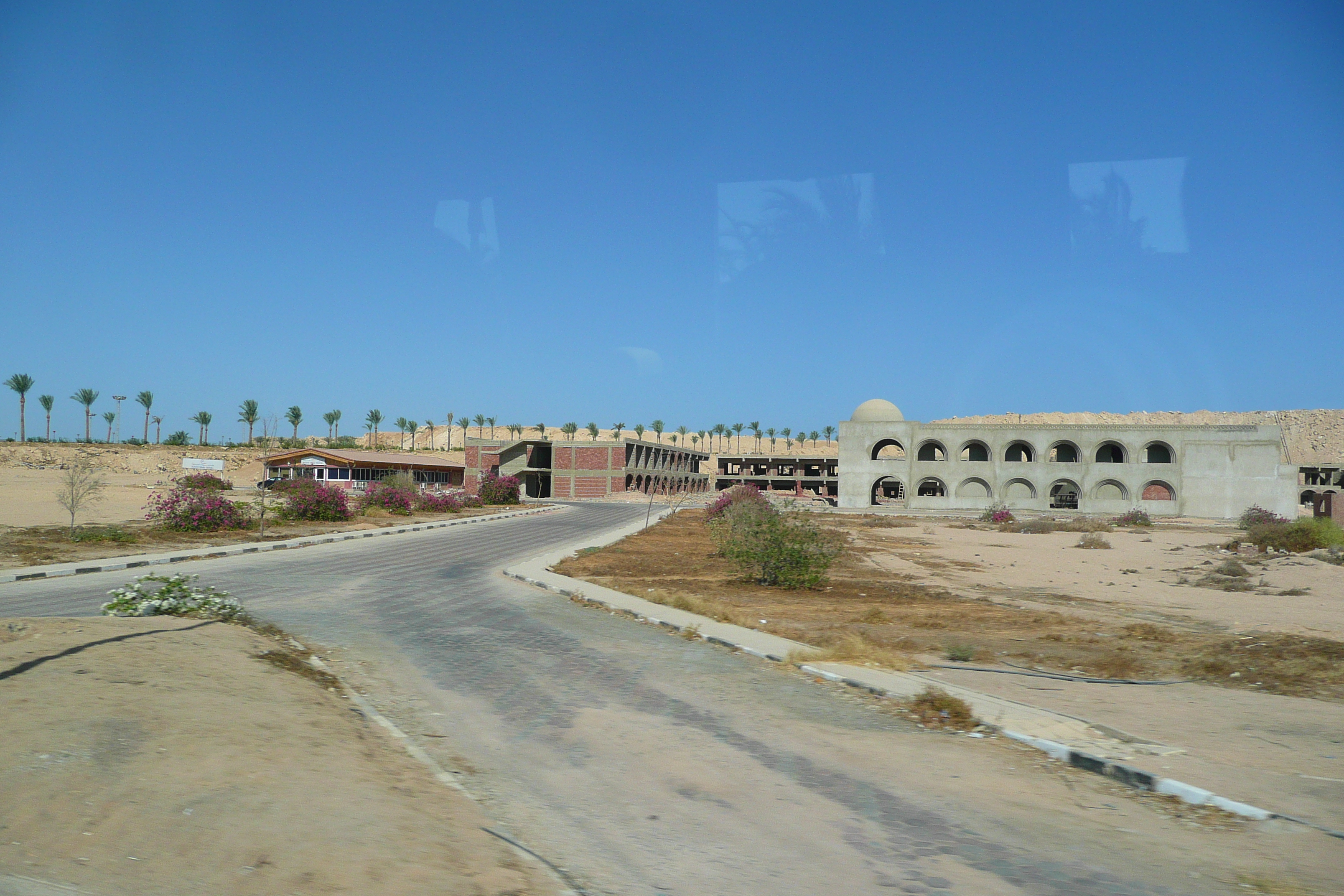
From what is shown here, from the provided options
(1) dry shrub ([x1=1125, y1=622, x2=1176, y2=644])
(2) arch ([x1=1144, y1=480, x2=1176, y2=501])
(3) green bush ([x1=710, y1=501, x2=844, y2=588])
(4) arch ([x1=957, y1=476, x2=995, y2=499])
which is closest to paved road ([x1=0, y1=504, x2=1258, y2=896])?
(1) dry shrub ([x1=1125, y1=622, x2=1176, y2=644])

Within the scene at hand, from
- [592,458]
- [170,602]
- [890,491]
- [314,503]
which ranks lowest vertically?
[890,491]

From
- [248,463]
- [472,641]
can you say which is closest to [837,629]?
[472,641]

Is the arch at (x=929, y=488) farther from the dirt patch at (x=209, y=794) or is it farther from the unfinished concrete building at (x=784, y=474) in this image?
the dirt patch at (x=209, y=794)

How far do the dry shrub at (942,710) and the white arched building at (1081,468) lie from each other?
61.6 meters

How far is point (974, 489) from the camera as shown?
68688 mm


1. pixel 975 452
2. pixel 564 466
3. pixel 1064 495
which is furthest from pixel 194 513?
pixel 1064 495

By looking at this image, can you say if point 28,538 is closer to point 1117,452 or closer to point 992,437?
point 992,437

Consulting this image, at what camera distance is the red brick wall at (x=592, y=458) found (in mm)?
89062

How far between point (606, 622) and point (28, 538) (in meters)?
23.6

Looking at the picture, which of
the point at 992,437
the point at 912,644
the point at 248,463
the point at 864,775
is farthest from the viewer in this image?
the point at 248,463

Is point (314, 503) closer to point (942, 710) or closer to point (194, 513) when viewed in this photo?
point (194, 513)

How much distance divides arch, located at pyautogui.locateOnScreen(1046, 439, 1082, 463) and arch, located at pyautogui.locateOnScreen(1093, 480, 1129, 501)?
276 centimetres

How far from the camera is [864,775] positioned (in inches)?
265

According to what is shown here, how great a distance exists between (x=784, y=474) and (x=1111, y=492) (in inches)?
2130
